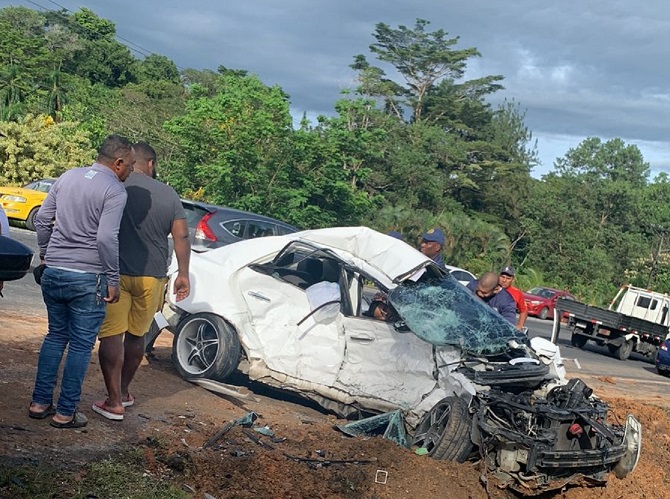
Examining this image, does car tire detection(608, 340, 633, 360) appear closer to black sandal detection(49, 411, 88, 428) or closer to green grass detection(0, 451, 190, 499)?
black sandal detection(49, 411, 88, 428)

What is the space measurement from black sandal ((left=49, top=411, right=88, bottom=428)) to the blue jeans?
0.06 meters

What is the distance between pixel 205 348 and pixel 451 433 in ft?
8.24

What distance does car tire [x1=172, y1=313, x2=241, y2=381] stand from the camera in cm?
765

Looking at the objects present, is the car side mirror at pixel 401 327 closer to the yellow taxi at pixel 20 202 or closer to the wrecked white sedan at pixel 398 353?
the wrecked white sedan at pixel 398 353

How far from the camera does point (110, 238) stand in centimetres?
539

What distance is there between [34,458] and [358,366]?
330 centimetres

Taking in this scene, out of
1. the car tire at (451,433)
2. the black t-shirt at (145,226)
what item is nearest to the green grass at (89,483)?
the black t-shirt at (145,226)

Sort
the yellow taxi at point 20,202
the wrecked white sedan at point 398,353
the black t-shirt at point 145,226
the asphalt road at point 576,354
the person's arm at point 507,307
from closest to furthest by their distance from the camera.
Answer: the black t-shirt at point 145,226, the wrecked white sedan at point 398,353, the person's arm at point 507,307, the asphalt road at point 576,354, the yellow taxi at point 20,202

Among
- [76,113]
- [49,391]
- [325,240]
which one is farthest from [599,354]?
[76,113]

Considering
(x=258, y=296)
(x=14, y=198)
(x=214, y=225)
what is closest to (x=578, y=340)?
(x=214, y=225)

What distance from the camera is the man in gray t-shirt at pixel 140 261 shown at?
19.7ft

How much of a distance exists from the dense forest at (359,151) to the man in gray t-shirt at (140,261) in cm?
2257

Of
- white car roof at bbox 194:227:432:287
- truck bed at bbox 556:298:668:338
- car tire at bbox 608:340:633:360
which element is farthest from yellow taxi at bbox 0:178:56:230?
white car roof at bbox 194:227:432:287

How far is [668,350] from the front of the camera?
19.1 m
